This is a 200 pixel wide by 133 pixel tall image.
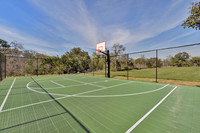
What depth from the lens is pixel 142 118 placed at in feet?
5.76

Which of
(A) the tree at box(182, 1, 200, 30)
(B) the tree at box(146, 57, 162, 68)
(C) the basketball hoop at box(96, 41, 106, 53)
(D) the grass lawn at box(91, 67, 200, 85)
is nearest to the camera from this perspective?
(A) the tree at box(182, 1, 200, 30)

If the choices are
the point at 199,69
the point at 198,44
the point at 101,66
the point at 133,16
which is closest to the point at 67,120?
the point at 198,44

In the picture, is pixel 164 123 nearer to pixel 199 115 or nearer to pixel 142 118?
pixel 142 118

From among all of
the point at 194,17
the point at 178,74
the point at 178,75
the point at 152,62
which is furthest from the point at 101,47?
the point at 152,62

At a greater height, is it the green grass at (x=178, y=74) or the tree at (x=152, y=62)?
the tree at (x=152, y=62)

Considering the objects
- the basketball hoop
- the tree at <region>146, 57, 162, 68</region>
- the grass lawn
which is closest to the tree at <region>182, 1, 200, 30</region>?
the grass lawn

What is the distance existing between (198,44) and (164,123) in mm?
5714

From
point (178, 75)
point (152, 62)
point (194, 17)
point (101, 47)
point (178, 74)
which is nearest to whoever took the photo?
point (194, 17)

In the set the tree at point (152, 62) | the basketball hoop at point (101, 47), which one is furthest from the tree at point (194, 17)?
the tree at point (152, 62)

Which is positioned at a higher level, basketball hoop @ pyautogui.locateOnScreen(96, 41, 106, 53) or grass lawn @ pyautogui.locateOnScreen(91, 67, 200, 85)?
basketball hoop @ pyautogui.locateOnScreen(96, 41, 106, 53)

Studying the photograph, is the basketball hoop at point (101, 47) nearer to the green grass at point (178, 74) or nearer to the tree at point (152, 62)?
the green grass at point (178, 74)

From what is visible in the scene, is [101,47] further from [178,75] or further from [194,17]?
[178,75]

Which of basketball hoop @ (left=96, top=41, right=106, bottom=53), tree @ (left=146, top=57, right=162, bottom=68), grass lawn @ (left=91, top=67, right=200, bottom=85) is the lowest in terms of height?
grass lawn @ (left=91, top=67, right=200, bottom=85)

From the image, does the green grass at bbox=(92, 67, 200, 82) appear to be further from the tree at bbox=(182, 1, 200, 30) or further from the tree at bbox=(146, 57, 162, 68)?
the tree at bbox=(182, 1, 200, 30)
